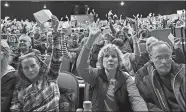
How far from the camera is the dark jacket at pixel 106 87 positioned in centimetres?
127

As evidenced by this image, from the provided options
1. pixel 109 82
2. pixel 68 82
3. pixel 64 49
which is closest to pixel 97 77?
pixel 109 82

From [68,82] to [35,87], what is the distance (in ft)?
0.74

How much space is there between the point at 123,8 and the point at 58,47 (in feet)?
2.03

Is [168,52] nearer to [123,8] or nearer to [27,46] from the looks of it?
[123,8]

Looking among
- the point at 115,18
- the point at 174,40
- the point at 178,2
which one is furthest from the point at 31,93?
the point at 178,2

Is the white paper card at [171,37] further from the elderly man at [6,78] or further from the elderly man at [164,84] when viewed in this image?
the elderly man at [6,78]

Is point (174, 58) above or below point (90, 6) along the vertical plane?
below

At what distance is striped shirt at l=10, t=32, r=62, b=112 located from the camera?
1258mm

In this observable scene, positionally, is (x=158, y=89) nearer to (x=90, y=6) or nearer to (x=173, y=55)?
(x=173, y=55)

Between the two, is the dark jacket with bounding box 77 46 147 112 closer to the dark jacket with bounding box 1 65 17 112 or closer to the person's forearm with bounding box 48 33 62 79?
the person's forearm with bounding box 48 33 62 79

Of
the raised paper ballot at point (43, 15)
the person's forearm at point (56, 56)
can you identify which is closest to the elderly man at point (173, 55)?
the person's forearm at point (56, 56)

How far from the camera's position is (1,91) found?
131 cm

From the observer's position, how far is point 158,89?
1281mm

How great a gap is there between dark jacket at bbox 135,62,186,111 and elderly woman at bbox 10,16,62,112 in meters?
0.56
